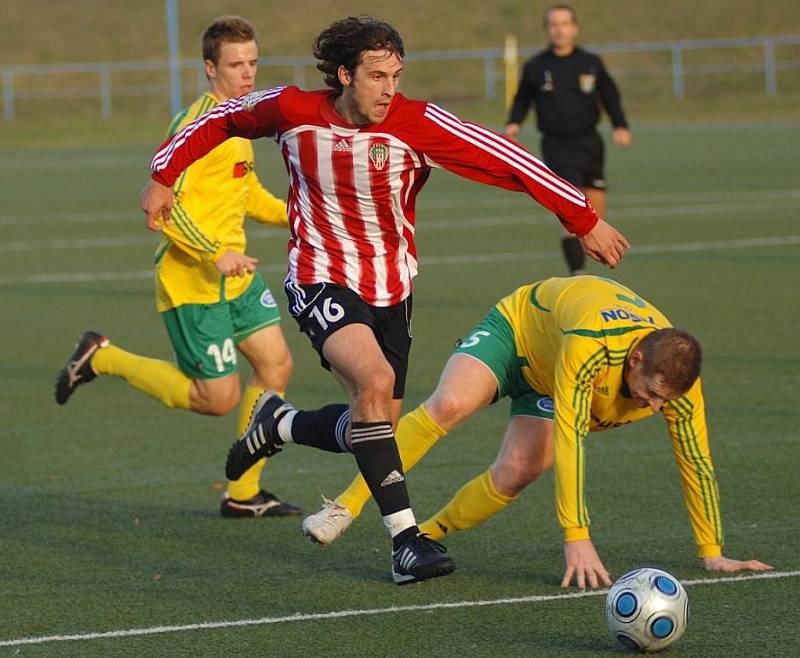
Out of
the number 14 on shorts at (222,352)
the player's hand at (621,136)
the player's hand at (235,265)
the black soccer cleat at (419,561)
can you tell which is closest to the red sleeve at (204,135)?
the player's hand at (235,265)

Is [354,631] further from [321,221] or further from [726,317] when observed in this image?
[726,317]

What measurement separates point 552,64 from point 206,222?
787 centimetres

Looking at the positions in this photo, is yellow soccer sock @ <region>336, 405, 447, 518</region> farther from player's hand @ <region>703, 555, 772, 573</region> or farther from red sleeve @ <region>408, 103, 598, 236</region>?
player's hand @ <region>703, 555, 772, 573</region>

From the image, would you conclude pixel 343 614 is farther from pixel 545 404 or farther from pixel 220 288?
pixel 220 288

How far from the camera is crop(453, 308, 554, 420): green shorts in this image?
620 cm

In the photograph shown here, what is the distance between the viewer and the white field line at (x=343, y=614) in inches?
214

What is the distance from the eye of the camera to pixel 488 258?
1609cm

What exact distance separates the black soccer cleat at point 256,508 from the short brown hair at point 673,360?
2265mm

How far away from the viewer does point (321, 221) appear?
609cm

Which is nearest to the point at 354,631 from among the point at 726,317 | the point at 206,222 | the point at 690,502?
the point at 690,502

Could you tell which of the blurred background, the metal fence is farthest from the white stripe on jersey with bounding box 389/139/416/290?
the metal fence

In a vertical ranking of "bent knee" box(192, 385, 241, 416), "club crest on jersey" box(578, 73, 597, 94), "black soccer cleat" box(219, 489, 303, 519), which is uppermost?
"club crest on jersey" box(578, 73, 597, 94)

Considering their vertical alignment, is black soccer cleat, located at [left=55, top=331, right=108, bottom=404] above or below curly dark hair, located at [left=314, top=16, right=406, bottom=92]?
below

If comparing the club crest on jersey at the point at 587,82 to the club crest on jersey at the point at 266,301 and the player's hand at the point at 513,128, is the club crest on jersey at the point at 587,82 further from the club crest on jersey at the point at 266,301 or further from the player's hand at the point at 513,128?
the club crest on jersey at the point at 266,301
